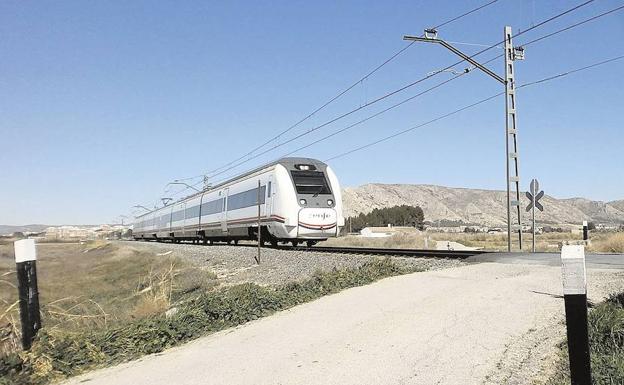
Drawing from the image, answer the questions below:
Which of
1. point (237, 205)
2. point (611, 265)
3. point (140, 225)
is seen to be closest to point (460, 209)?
point (140, 225)

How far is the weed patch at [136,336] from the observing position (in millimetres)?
6500

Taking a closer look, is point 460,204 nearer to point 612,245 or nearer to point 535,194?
point 612,245

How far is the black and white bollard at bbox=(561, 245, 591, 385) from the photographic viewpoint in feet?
12.9

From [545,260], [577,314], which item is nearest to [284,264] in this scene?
[545,260]

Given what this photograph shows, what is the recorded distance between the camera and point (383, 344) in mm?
6051

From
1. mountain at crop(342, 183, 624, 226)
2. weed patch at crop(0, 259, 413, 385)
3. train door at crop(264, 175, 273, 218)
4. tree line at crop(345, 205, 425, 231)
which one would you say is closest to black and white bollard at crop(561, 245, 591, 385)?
weed patch at crop(0, 259, 413, 385)

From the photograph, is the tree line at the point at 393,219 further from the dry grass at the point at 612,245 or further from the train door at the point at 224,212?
A: the dry grass at the point at 612,245

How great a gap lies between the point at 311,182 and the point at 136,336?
1773 cm

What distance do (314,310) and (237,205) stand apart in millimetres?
21590

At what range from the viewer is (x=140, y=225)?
268 feet

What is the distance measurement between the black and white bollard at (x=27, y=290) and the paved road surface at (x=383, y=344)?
4.07 feet

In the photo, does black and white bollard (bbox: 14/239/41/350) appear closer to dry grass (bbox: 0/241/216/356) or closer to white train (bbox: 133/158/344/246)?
dry grass (bbox: 0/241/216/356)

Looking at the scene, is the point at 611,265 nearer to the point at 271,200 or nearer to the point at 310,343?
the point at 310,343

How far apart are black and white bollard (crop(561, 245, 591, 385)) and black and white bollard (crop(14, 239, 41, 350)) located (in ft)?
20.1
